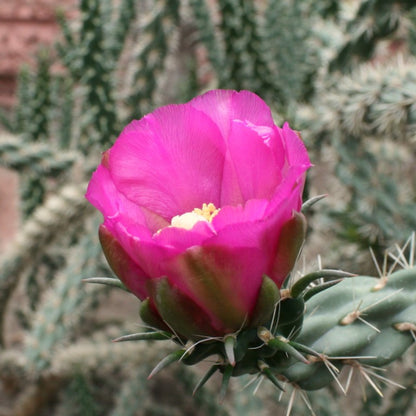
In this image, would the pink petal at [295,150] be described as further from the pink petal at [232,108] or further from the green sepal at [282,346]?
the green sepal at [282,346]

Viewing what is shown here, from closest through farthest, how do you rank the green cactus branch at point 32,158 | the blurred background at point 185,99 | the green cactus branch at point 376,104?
the green cactus branch at point 376,104
the blurred background at point 185,99
the green cactus branch at point 32,158

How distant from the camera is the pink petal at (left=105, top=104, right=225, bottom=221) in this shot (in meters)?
0.57

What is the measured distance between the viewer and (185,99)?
2.14 metres

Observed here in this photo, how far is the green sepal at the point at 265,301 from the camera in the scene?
20.4 inches

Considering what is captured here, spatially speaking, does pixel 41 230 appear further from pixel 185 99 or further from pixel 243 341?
pixel 243 341

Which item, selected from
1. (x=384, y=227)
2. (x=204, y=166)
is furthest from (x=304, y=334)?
(x=384, y=227)

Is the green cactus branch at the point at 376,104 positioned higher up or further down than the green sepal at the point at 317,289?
further down

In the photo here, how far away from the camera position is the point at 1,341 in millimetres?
1915

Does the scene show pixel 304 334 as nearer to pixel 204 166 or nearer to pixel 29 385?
pixel 204 166

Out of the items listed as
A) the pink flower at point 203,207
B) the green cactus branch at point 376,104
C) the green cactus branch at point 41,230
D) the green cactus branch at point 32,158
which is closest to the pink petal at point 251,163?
the pink flower at point 203,207

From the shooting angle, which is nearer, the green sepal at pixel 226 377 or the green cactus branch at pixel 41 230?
the green sepal at pixel 226 377

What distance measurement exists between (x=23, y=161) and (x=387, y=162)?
105 cm

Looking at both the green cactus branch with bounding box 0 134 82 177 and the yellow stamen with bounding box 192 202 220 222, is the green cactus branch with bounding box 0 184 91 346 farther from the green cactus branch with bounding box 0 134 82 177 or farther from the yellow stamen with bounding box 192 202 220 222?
the yellow stamen with bounding box 192 202 220 222

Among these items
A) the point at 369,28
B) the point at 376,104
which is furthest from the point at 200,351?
the point at 369,28
